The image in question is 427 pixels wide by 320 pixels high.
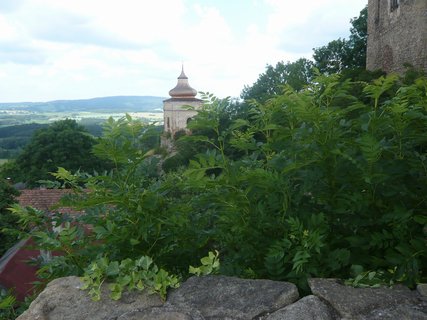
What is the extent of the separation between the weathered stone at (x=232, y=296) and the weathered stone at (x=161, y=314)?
28mm

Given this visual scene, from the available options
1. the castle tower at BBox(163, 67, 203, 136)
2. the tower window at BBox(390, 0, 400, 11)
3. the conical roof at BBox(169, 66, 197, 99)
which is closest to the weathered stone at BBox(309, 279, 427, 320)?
the tower window at BBox(390, 0, 400, 11)

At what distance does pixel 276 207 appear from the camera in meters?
2.24

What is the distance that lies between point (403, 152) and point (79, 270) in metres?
1.67

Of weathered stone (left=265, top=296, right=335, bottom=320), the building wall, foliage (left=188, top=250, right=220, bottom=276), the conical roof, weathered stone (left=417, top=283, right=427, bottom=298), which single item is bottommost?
the building wall

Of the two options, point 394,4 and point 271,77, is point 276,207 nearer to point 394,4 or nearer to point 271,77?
point 394,4

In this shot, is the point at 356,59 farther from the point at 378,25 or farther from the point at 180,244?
the point at 180,244

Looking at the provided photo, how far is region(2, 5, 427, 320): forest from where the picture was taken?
6.84ft

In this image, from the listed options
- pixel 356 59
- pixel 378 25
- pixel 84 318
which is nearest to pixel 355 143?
pixel 84 318

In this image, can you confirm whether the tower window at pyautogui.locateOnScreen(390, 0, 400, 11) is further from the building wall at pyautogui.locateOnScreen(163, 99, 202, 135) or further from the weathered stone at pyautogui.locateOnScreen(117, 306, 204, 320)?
the building wall at pyautogui.locateOnScreen(163, 99, 202, 135)

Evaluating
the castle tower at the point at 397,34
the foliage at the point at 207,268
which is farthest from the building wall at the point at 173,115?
the foliage at the point at 207,268

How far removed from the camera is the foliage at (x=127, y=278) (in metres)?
1.99

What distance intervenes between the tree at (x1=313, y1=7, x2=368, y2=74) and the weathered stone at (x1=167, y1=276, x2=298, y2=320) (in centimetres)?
2839

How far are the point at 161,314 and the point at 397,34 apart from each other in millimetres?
18739

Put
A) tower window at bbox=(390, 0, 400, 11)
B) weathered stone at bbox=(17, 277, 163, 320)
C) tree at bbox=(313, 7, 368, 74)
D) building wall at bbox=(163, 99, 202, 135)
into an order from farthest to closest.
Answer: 1. building wall at bbox=(163, 99, 202, 135)
2. tree at bbox=(313, 7, 368, 74)
3. tower window at bbox=(390, 0, 400, 11)
4. weathered stone at bbox=(17, 277, 163, 320)
